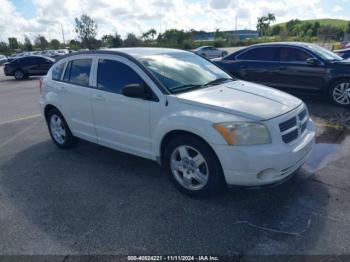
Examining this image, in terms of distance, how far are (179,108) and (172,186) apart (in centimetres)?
107

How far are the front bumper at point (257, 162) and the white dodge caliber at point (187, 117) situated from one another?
10 millimetres

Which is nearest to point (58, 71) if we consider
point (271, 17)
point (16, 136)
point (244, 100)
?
point (16, 136)

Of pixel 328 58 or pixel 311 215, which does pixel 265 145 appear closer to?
pixel 311 215

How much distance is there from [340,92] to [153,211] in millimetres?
6247

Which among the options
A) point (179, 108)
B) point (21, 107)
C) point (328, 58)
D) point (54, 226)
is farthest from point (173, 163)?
point (21, 107)

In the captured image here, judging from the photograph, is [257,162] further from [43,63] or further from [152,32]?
[152,32]

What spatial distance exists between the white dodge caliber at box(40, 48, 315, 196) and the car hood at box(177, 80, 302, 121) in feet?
0.04

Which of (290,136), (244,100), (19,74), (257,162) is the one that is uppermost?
(244,100)

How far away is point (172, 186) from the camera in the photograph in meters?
4.12

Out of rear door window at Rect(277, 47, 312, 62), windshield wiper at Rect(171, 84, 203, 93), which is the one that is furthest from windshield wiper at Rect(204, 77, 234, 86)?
rear door window at Rect(277, 47, 312, 62)

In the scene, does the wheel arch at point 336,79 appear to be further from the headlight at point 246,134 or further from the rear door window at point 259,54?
the headlight at point 246,134

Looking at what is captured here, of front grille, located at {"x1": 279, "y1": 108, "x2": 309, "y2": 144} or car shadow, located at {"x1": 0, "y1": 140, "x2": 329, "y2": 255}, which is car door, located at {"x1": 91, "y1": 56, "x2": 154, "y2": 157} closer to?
car shadow, located at {"x1": 0, "y1": 140, "x2": 329, "y2": 255}

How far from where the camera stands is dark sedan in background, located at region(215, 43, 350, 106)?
7750 millimetres

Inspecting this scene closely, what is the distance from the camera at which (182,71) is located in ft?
14.3
